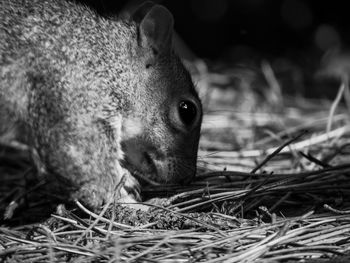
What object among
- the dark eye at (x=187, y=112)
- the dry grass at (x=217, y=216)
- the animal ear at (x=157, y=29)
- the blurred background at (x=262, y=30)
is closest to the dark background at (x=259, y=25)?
the blurred background at (x=262, y=30)

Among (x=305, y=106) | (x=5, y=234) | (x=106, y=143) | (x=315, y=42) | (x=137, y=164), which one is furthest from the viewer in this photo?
(x=315, y=42)


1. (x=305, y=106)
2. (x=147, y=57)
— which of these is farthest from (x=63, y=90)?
(x=305, y=106)

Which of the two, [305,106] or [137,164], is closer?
[137,164]

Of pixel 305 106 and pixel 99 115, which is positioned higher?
pixel 305 106

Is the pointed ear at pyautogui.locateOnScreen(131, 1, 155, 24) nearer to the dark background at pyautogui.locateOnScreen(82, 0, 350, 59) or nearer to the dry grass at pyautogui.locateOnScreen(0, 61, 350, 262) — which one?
the dry grass at pyautogui.locateOnScreen(0, 61, 350, 262)

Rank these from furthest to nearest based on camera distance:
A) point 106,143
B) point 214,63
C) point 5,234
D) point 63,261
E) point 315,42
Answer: point 315,42
point 214,63
point 106,143
point 5,234
point 63,261

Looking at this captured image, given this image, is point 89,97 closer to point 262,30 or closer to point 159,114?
point 159,114

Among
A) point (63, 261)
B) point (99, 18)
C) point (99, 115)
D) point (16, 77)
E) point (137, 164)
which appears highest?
point (99, 18)

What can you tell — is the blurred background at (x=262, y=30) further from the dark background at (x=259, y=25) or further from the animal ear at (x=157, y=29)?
the animal ear at (x=157, y=29)

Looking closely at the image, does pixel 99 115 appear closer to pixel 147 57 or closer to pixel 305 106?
pixel 147 57
